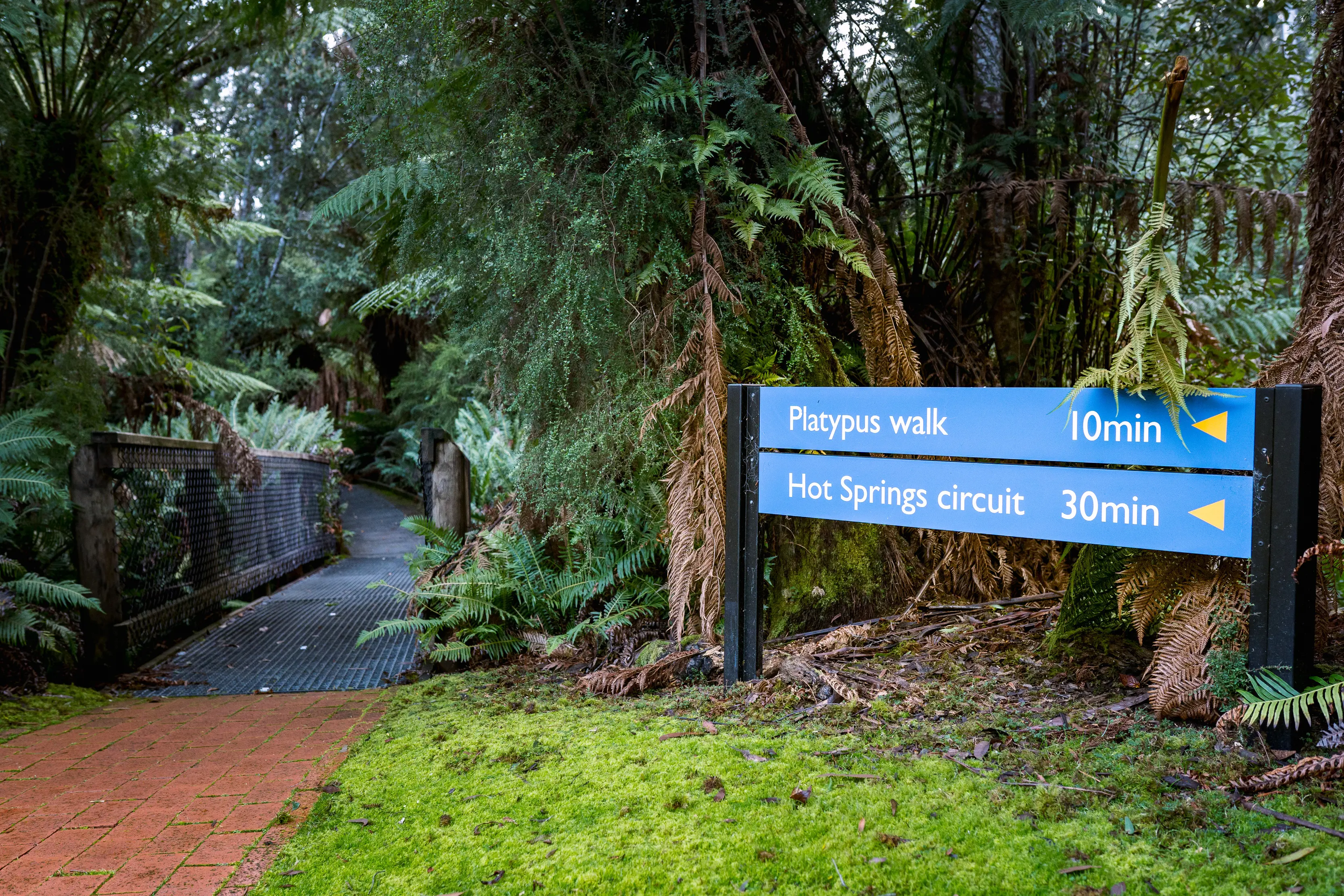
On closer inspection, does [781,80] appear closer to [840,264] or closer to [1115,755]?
[840,264]

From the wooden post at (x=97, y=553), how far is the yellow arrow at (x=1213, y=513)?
5656mm

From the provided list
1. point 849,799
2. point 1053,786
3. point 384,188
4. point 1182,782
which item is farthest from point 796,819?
point 384,188

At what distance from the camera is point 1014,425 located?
2648 millimetres

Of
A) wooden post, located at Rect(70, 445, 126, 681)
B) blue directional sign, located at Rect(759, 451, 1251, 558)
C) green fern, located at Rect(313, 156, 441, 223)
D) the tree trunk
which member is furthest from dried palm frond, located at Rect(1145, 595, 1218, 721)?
the tree trunk

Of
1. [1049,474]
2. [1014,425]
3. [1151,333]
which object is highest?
[1151,333]

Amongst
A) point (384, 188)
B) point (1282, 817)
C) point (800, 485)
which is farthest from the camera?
point (384, 188)

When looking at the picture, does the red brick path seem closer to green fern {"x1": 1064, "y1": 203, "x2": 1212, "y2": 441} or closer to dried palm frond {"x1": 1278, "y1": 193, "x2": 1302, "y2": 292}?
green fern {"x1": 1064, "y1": 203, "x2": 1212, "y2": 441}

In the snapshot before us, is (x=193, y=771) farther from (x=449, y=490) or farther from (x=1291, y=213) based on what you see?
(x=1291, y=213)

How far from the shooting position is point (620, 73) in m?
3.93

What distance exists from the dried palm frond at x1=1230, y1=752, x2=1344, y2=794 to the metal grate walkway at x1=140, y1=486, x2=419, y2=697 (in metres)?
4.18

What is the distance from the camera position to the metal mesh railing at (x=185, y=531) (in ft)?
18.6

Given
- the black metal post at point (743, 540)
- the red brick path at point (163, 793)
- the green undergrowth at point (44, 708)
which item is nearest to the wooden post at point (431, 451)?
the red brick path at point (163, 793)

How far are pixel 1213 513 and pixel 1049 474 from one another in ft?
1.42

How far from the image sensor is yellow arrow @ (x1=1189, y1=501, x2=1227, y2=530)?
7.47 feet
